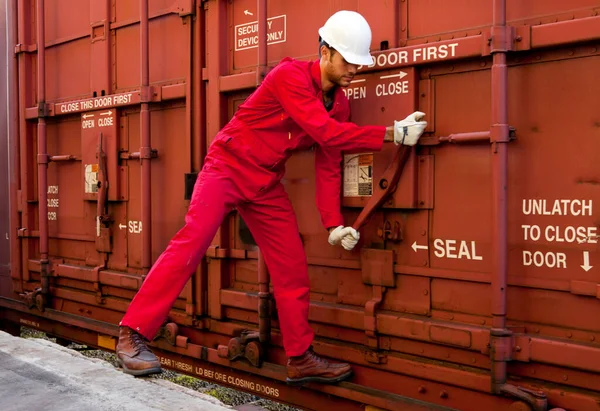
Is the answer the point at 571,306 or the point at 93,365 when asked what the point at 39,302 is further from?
the point at 571,306

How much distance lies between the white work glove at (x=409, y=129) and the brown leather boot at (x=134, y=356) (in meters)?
1.66

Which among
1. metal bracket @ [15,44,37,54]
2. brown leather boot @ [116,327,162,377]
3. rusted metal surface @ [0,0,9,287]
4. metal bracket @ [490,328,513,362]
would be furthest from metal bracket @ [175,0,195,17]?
metal bracket @ [490,328,513,362]

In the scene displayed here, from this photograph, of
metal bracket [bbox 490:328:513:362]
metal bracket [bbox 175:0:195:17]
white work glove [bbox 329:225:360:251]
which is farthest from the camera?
metal bracket [bbox 175:0:195:17]

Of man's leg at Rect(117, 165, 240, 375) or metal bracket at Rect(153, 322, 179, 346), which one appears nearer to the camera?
man's leg at Rect(117, 165, 240, 375)

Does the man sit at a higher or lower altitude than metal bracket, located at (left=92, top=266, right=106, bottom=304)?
higher

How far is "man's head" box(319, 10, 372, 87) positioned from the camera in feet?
11.3

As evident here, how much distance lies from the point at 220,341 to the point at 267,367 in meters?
0.57

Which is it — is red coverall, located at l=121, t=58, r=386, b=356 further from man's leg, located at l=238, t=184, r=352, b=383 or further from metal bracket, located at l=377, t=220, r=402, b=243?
metal bracket, located at l=377, t=220, r=402, b=243

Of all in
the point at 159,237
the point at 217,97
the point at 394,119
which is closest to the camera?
the point at 394,119

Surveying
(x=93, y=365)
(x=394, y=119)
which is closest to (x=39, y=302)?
(x=93, y=365)

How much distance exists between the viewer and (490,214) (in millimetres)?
3213

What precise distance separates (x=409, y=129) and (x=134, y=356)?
5.86 feet

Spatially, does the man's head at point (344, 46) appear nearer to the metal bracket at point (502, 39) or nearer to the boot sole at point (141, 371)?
the metal bracket at point (502, 39)

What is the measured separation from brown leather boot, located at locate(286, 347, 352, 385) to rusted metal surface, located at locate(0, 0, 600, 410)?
7 cm
